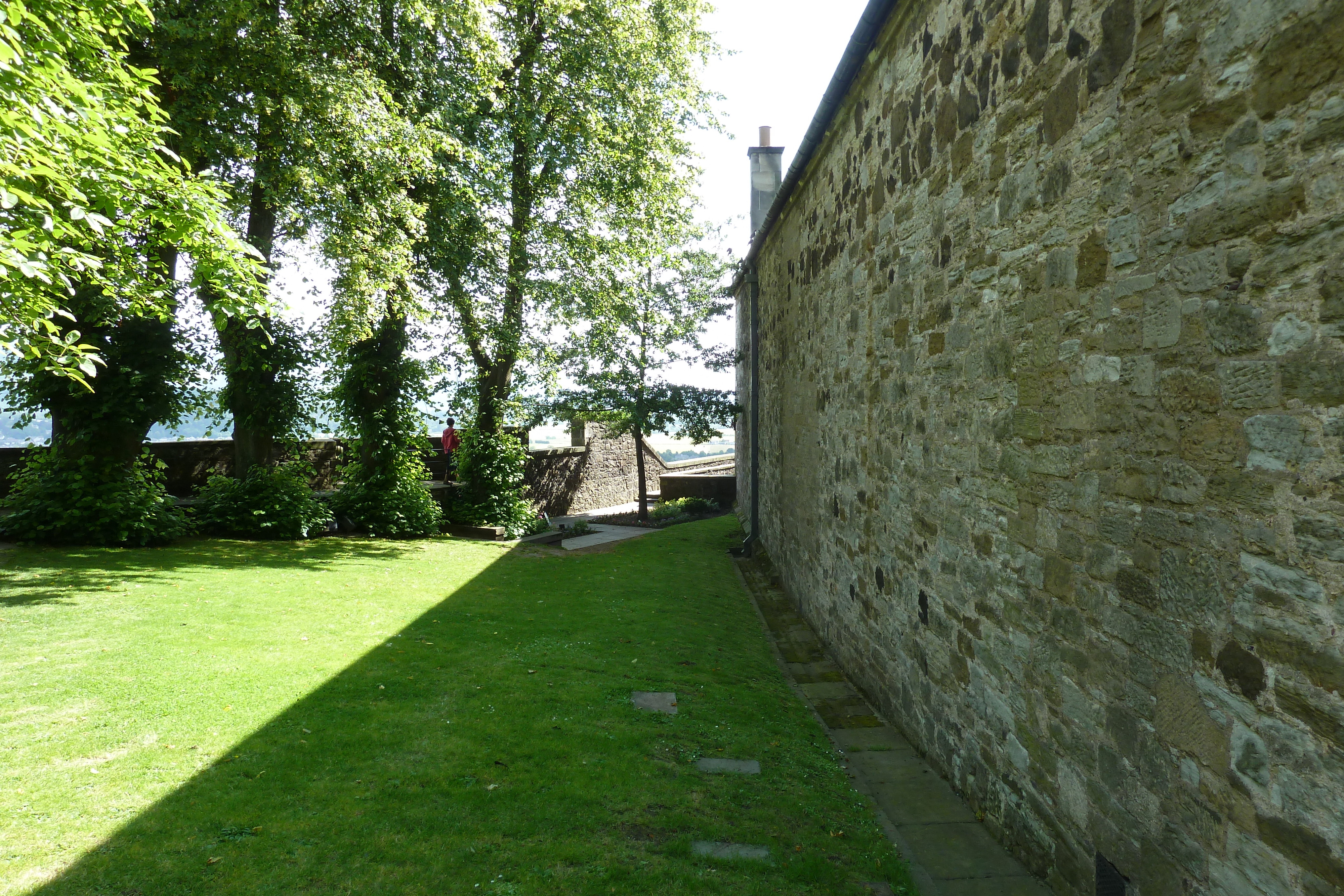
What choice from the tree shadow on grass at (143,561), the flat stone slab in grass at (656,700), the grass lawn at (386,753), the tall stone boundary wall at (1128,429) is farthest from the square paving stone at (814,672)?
the tree shadow on grass at (143,561)

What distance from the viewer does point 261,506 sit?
1203 centimetres

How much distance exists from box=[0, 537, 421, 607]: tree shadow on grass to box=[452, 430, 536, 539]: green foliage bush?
6.82 feet

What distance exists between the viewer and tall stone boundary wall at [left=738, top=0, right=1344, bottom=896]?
6.70 ft

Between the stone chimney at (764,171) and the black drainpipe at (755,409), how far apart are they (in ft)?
13.3

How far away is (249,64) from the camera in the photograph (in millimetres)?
10219

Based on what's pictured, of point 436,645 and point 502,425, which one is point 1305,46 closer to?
point 436,645

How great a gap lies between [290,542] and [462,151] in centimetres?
696

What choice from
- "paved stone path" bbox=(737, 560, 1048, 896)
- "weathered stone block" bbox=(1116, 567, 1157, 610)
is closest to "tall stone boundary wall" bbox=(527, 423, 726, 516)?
"paved stone path" bbox=(737, 560, 1048, 896)

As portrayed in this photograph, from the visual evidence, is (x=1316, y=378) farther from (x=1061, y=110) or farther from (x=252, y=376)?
(x=252, y=376)

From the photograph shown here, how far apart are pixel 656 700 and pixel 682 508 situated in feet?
47.5

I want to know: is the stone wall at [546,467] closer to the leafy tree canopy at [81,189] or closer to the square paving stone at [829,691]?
the leafy tree canopy at [81,189]

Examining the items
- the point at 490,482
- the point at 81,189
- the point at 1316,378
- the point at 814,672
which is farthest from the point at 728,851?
the point at 490,482

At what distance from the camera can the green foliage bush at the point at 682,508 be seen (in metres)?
19.1

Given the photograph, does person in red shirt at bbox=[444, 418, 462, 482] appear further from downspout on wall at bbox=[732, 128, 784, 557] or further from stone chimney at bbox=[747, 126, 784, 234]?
stone chimney at bbox=[747, 126, 784, 234]
